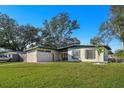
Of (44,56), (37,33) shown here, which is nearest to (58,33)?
(37,33)

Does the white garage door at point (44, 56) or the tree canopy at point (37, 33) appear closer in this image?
the white garage door at point (44, 56)

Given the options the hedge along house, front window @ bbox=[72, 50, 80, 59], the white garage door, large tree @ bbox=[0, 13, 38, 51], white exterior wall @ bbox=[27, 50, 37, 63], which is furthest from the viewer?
large tree @ bbox=[0, 13, 38, 51]

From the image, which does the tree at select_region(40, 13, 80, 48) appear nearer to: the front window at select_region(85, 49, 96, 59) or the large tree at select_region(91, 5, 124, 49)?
the large tree at select_region(91, 5, 124, 49)

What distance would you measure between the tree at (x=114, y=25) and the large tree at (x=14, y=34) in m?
15.3

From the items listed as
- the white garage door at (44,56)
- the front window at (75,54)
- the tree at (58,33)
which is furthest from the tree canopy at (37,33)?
the front window at (75,54)

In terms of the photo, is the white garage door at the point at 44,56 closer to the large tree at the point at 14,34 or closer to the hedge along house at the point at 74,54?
the hedge along house at the point at 74,54

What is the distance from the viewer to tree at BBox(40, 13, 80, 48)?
42812 mm

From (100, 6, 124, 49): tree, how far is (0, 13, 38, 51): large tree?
15.3 m

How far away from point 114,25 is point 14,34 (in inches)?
744

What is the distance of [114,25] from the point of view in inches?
1248

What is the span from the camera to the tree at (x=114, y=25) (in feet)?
101

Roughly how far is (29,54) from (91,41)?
9083 mm

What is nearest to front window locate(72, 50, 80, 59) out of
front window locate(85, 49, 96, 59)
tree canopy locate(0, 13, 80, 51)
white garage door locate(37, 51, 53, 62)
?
front window locate(85, 49, 96, 59)
